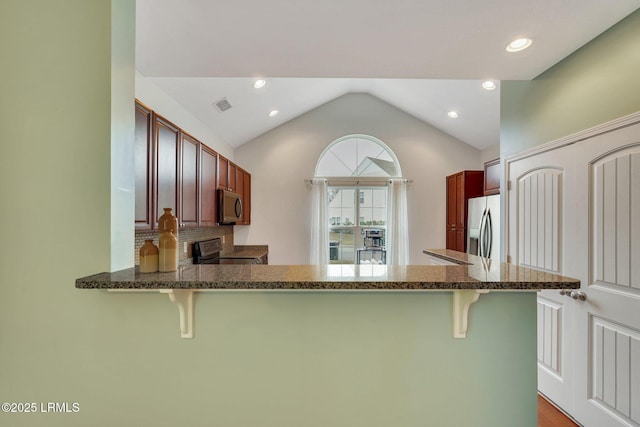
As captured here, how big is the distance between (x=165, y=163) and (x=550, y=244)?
2870mm

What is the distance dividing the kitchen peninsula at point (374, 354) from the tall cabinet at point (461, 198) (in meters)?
3.22

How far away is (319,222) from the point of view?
4930 mm

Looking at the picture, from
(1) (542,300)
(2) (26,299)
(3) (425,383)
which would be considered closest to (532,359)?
(3) (425,383)

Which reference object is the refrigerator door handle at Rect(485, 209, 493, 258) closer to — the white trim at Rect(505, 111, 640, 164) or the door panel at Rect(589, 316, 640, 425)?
the white trim at Rect(505, 111, 640, 164)

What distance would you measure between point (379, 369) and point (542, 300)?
5.84ft

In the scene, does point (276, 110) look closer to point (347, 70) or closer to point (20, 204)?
point (347, 70)

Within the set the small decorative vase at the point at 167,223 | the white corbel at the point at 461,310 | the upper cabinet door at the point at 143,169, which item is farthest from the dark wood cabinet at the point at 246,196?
the white corbel at the point at 461,310

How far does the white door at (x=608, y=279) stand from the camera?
1572 millimetres

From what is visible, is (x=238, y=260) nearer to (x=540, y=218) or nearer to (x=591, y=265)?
(x=540, y=218)

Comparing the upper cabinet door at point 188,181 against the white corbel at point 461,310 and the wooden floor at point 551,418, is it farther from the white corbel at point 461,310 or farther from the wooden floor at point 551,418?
the wooden floor at point 551,418

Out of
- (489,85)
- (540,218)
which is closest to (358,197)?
(489,85)

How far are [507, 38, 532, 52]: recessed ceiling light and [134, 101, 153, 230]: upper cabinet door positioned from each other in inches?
89.9

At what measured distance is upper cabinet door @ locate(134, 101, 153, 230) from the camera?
5.68ft

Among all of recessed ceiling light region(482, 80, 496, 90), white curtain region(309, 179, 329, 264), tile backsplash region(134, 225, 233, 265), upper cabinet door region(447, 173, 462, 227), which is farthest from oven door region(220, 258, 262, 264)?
recessed ceiling light region(482, 80, 496, 90)
